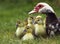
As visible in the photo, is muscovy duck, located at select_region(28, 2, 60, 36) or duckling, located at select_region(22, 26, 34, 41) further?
muscovy duck, located at select_region(28, 2, 60, 36)

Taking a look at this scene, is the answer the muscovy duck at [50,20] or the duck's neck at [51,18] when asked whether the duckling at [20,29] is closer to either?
the muscovy duck at [50,20]

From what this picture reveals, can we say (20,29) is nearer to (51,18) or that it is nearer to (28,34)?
(28,34)

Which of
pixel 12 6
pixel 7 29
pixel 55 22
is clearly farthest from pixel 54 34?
pixel 12 6

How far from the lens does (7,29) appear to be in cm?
623

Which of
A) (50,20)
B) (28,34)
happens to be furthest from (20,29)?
(50,20)

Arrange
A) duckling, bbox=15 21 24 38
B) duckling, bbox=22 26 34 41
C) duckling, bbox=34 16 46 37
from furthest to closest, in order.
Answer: duckling, bbox=15 21 24 38 < duckling, bbox=34 16 46 37 < duckling, bbox=22 26 34 41

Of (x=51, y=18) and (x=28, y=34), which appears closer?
(x=28, y=34)

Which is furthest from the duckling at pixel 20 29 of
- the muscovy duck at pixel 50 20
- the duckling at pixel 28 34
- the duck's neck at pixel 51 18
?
the duck's neck at pixel 51 18

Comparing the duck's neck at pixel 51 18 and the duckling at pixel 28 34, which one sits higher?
the duck's neck at pixel 51 18

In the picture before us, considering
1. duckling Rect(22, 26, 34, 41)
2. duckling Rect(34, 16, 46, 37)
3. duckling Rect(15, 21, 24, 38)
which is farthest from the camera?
duckling Rect(15, 21, 24, 38)

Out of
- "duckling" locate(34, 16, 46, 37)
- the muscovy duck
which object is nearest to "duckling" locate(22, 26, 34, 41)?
"duckling" locate(34, 16, 46, 37)

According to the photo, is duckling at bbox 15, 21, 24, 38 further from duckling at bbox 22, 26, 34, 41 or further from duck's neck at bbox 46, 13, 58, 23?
duck's neck at bbox 46, 13, 58, 23

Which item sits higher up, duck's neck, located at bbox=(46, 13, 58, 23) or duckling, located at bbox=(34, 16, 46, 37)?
duck's neck, located at bbox=(46, 13, 58, 23)

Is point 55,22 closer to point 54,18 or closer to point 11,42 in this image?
point 54,18
